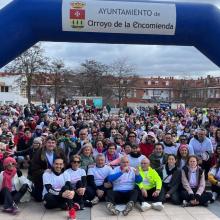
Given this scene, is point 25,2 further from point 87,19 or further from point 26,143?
point 26,143

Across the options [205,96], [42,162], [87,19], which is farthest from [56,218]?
[205,96]

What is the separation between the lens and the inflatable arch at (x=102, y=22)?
678 cm

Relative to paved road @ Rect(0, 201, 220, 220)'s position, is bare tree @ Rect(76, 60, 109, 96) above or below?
above

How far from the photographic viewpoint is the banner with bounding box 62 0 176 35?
694 cm

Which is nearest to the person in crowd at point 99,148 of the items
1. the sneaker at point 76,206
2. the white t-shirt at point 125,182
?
the white t-shirt at point 125,182

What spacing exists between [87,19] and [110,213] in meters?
3.59

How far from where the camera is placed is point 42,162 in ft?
27.5

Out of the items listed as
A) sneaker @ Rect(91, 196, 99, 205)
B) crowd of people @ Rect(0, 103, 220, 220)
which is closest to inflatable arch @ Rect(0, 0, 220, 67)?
crowd of people @ Rect(0, 103, 220, 220)

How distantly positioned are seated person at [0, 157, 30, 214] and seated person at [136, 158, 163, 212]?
2266 mm

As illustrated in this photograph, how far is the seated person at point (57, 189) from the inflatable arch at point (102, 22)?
7.36 ft

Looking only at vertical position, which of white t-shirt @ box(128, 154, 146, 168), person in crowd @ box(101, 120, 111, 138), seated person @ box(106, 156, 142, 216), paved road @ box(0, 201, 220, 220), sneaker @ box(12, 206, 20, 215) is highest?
person in crowd @ box(101, 120, 111, 138)

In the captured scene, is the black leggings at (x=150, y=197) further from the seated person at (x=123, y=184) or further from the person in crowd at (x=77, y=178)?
the person in crowd at (x=77, y=178)

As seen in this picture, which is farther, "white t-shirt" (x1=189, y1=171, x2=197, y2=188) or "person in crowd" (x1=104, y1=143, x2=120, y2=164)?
"person in crowd" (x1=104, y1=143, x2=120, y2=164)

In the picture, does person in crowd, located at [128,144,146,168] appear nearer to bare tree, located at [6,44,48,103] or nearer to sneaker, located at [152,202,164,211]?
sneaker, located at [152,202,164,211]
